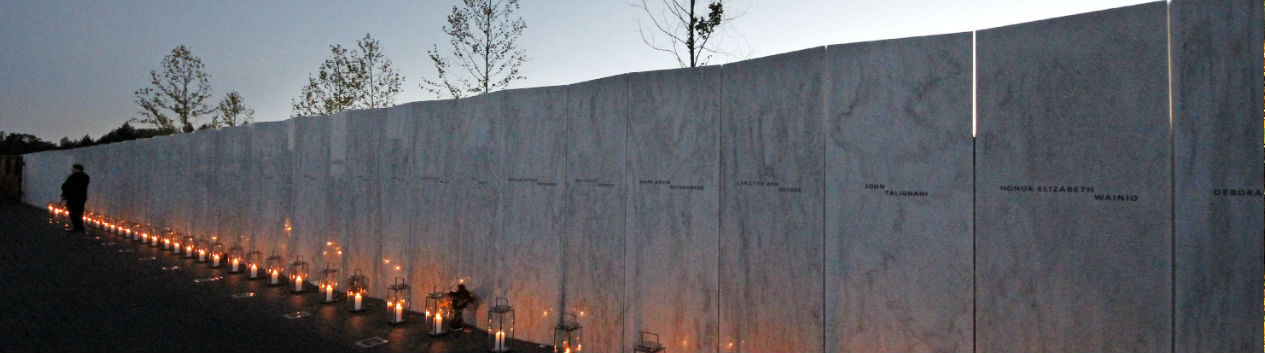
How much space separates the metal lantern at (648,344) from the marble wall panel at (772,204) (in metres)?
0.53

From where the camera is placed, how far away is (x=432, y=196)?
25.0ft

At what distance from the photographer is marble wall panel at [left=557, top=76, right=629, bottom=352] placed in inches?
225

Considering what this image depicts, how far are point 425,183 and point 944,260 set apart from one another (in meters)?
5.79

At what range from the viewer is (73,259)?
12.0 m

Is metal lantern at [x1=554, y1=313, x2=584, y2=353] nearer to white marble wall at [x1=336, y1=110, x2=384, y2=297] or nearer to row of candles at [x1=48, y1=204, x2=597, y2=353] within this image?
row of candles at [x1=48, y1=204, x2=597, y2=353]

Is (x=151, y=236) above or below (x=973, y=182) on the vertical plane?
below

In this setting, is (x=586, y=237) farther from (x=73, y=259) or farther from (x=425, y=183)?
(x=73, y=259)

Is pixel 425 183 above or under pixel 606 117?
under

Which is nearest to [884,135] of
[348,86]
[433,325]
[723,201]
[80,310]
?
[723,201]

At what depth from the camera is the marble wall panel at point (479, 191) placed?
679 centimetres

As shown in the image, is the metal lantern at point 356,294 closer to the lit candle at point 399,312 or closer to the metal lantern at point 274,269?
the lit candle at point 399,312

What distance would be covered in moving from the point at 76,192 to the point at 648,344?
730 inches

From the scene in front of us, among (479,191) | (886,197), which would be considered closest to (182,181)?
(479,191)

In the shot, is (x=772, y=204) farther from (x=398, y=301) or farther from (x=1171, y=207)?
(x=398, y=301)
